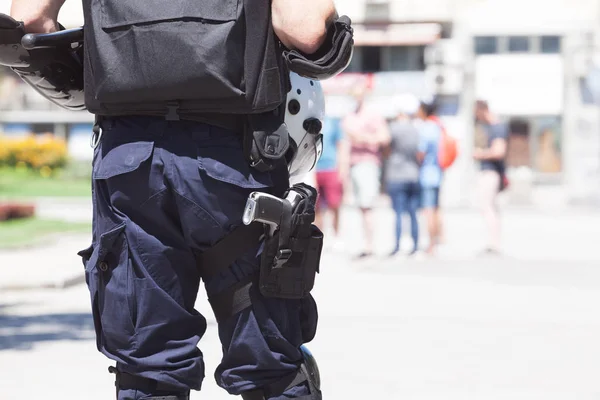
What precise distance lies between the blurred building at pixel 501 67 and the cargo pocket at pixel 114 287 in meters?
Result: 36.2

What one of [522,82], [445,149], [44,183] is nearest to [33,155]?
[44,183]

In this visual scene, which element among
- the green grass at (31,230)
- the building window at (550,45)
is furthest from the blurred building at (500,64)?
the green grass at (31,230)

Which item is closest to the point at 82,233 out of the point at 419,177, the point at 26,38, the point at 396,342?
the point at 419,177

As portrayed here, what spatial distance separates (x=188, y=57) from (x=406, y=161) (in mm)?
10144

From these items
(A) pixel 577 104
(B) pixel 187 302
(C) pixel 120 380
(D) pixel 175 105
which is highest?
(D) pixel 175 105

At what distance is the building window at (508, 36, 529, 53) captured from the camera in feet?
133

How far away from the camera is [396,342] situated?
727 centimetres

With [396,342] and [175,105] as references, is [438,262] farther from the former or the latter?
[175,105]

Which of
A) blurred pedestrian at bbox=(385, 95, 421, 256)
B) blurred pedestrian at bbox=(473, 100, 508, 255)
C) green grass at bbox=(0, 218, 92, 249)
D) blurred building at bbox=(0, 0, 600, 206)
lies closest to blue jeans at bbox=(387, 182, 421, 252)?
blurred pedestrian at bbox=(385, 95, 421, 256)

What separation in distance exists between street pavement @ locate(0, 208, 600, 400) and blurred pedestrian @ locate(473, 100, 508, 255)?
526 millimetres

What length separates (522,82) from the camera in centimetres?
4062

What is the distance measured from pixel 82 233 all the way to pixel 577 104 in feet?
86.9

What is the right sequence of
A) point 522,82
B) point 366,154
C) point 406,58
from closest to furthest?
1. point 366,154
2. point 522,82
3. point 406,58

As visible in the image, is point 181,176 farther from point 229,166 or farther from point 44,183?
point 44,183
